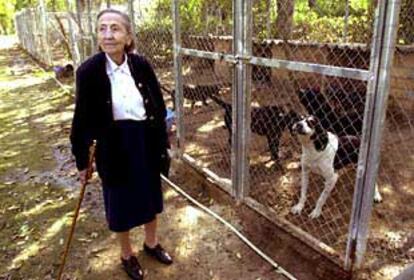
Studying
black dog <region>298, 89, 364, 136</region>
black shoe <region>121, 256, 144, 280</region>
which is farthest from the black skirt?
black dog <region>298, 89, 364, 136</region>

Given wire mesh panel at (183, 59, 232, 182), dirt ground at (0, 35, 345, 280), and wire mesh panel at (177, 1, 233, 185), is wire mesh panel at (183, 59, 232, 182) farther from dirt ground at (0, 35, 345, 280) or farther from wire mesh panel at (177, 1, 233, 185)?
dirt ground at (0, 35, 345, 280)

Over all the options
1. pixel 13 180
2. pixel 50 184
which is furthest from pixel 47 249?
pixel 13 180

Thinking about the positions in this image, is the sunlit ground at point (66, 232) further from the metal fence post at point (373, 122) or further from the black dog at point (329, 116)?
the black dog at point (329, 116)

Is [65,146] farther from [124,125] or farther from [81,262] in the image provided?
[124,125]

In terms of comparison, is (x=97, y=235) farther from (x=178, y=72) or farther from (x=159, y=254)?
(x=178, y=72)

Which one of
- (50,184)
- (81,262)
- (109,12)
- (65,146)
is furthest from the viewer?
(65,146)

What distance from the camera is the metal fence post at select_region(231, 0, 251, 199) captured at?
3391mm

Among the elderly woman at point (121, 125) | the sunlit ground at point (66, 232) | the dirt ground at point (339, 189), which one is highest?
the elderly woman at point (121, 125)

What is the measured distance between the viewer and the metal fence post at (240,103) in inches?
133

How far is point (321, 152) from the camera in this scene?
352 cm

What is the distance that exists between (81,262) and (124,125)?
1.31m

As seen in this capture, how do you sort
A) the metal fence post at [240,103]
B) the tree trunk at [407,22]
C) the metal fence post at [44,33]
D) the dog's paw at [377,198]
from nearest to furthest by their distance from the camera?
the metal fence post at [240,103]
the dog's paw at [377,198]
the tree trunk at [407,22]
the metal fence post at [44,33]

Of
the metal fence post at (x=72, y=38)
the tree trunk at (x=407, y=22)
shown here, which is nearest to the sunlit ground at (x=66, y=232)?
the metal fence post at (x=72, y=38)

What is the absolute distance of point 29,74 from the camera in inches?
569
